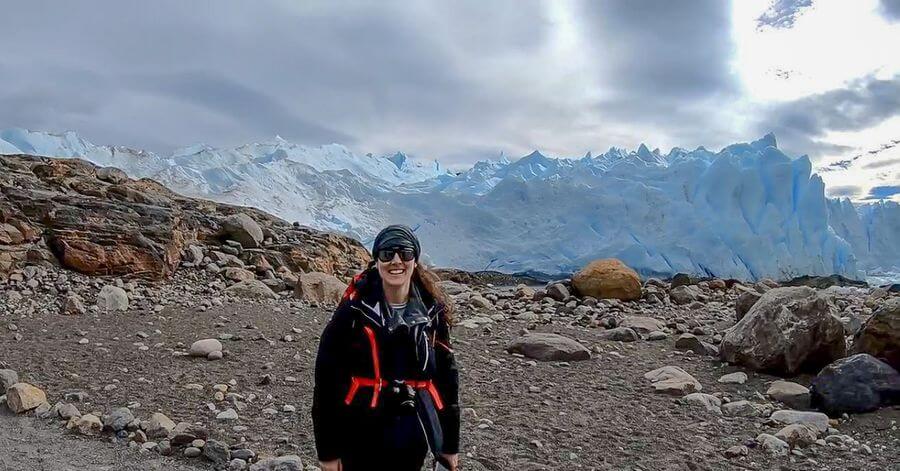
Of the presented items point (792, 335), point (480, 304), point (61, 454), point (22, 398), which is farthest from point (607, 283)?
point (61, 454)

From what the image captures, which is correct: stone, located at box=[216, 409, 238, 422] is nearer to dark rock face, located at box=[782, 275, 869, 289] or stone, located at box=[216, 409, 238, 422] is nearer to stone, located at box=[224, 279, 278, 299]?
stone, located at box=[224, 279, 278, 299]

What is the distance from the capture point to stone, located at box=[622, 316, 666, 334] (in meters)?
8.99

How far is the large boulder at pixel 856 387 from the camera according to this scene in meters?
5.12

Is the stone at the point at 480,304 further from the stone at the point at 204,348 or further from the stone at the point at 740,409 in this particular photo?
the stone at the point at 740,409

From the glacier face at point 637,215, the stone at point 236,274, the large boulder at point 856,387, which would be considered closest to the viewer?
the large boulder at point 856,387

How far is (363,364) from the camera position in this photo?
229cm

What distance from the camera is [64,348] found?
599 centimetres

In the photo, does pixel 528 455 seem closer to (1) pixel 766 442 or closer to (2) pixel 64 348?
(1) pixel 766 442

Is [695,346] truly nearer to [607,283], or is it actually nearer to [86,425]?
[607,283]

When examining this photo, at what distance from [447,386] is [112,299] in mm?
6976

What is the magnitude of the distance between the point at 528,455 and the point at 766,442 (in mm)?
1716

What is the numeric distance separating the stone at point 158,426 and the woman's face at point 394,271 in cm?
250

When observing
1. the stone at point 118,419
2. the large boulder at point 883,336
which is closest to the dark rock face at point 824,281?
the large boulder at point 883,336

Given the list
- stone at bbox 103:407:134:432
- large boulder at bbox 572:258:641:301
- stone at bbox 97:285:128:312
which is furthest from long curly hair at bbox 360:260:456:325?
large boulder at bbox 572:258:641:301
